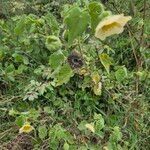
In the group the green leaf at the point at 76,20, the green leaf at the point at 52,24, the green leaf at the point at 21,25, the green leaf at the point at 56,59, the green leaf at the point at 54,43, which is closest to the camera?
the green leaf at the point at 76,20

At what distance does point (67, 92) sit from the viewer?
2285mm

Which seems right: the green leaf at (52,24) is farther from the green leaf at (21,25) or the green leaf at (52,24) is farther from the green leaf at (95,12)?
the green leaf at (95,12)

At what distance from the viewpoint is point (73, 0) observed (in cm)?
283

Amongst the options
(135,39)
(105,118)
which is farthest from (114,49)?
(105,118)

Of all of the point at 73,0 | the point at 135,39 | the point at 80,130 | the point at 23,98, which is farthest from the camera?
the point at 73,0

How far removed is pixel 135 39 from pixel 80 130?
0.70 meters

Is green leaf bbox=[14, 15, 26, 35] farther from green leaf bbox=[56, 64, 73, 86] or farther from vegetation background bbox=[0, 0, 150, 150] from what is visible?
green leaf bbox=[56, 64, 73, 86]

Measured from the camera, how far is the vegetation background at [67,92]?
80.4 inches

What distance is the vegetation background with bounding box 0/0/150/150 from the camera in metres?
2.04

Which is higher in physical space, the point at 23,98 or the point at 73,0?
the point at 73,0

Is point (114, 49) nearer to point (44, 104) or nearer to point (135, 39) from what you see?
point (135, 39)

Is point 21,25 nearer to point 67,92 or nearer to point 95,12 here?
point 67,92

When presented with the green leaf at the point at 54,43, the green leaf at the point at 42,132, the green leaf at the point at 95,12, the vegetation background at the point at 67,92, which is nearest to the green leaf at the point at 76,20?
the green leaf at the point at 95,12

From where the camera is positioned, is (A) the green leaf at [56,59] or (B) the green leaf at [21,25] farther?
(B) the green leaf at [21,25]
